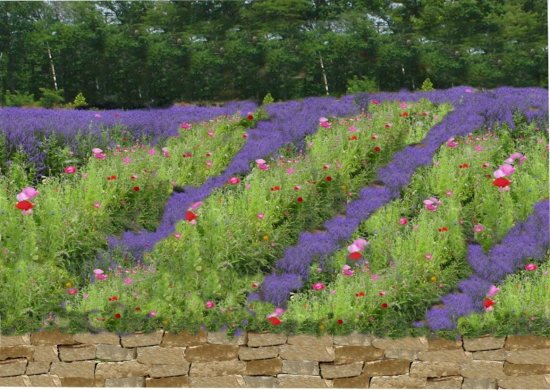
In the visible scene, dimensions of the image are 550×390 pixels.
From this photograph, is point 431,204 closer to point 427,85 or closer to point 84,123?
point 427,85

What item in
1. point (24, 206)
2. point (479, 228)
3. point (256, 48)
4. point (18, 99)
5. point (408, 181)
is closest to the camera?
point (24, 206)

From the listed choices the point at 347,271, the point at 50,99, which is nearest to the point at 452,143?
the point at 347,271

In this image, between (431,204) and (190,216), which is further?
(431,204)

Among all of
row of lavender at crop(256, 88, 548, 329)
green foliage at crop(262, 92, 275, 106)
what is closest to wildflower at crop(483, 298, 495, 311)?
row of lavender at crop(256, 88, 548, 329)

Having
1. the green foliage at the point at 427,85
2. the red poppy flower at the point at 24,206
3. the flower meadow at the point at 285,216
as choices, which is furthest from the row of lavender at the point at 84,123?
the green foliage at the point at 427,85

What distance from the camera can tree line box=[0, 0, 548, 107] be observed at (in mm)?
7164

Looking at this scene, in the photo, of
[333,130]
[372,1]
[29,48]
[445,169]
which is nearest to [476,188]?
[445,169]

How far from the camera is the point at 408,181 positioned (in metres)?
6.89

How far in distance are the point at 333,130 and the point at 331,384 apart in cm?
246

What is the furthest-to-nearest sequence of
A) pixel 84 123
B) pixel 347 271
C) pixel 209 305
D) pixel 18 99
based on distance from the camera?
pixel 18 99, pixel 84 123, pixel 347 271, pixel 209 305

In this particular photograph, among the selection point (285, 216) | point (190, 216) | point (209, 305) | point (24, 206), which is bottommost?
point (209, 305)

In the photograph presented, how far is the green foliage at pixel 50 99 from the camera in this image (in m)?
7.27

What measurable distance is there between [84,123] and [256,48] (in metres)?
1.66

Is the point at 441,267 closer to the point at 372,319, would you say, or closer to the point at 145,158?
the point at 372,319
